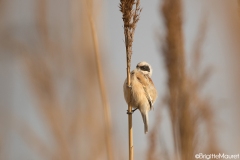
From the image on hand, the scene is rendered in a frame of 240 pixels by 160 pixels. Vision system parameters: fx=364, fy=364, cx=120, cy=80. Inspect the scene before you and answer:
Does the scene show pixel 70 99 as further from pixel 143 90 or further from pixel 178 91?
pixel 143 90

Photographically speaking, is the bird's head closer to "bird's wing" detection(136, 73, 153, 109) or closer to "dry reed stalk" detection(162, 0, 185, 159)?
"bird's wing" detection(136, 73, 153, 109)

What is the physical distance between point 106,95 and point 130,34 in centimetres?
25

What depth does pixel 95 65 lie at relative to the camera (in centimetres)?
128

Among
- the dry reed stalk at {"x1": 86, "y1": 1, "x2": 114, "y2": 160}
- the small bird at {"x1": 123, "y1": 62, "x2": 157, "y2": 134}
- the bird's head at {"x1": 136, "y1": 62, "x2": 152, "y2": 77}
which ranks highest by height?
the dry reed stalk at {"x1": 86, "y1": 1, "x2": 114, "y2": 160}

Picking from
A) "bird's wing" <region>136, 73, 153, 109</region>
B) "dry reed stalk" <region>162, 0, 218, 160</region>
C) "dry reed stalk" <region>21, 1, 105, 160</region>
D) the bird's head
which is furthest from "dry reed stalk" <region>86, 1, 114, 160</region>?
the bird's head

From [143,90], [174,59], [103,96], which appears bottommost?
[143,90]

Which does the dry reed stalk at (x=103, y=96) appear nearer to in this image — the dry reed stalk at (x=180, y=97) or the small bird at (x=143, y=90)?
the dry reed stalk at (x=180, y=97)

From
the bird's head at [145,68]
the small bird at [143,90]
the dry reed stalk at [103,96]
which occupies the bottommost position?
the small bird at [143,90]

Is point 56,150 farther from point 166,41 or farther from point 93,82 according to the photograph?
point 166,41

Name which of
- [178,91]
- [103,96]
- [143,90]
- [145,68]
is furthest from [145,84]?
[178,91]

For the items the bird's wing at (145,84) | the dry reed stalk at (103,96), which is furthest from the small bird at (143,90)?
the dry reed stalk at (103,96)

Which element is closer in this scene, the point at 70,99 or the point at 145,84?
the point at 70,99

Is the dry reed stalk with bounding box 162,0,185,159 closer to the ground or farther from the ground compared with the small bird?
farther from the ground

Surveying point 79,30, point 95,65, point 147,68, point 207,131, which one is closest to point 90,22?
point 79,30
